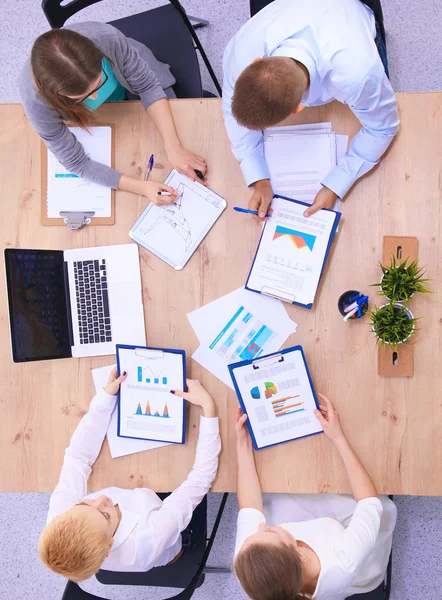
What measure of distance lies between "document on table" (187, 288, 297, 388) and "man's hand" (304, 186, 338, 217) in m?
0.26

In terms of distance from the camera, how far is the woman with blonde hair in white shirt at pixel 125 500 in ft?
4.06

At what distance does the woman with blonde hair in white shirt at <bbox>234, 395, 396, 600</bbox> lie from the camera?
3.68 ft

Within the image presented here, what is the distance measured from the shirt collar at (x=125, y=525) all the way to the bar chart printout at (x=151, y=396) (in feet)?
0.66

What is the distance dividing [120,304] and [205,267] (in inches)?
Result: 10.3

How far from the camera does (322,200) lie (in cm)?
126

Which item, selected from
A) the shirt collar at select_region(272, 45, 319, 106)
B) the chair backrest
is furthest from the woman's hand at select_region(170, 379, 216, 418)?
the chair backrest

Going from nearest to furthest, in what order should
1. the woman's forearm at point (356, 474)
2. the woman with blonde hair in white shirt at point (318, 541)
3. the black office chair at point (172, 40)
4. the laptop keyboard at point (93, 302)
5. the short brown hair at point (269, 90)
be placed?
the short brown hair at point (269, 90), the woman with blonde hair in white shirt at point (318, 541), the woman's forearm at point (356, 474), the laptop keyboard at point (93, 302), the black office chair at point (172, 40)

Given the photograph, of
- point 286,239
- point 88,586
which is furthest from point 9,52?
point 88,586

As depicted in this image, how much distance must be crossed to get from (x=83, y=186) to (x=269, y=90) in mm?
614

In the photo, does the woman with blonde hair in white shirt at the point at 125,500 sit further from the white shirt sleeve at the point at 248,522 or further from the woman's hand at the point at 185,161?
the woman's hand at the point at 185,161

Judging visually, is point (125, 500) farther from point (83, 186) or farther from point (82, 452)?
point (83, 186)

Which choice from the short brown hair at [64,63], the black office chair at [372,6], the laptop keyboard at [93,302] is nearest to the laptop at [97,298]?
the laptop keyboard at [93,302]

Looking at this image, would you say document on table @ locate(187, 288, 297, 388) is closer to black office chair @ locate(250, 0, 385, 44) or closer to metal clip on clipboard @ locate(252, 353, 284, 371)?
metal clip on clipboard @ locate(252, 353, 284, 371)

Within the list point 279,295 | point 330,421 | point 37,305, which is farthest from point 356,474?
point 37,305
